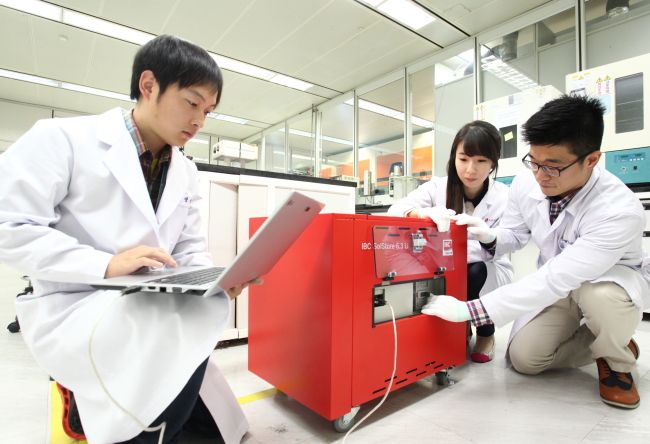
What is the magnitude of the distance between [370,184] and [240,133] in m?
4.12

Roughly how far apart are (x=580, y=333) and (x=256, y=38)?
4159 mm

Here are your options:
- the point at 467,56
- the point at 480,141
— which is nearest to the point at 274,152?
the point at 467,56

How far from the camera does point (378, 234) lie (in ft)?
3.22

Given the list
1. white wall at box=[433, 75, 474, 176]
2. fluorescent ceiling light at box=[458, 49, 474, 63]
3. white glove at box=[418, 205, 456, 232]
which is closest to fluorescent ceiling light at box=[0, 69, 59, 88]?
white wall at box=[433, 75, 474, 176]

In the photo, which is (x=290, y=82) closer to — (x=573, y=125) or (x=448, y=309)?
(x=573, y=125)

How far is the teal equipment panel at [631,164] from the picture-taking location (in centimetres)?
233

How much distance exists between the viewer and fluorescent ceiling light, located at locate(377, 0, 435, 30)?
350cm

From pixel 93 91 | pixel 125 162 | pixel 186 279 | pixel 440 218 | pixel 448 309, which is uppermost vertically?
pixel 93 91

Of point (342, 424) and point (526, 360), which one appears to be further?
point (526, 360)

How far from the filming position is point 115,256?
65 cm

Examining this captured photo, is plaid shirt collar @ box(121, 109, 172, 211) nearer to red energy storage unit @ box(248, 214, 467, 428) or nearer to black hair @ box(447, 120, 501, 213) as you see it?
red energy storage unit @ box(248, 214, 467, 428)

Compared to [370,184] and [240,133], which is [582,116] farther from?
[240,133]

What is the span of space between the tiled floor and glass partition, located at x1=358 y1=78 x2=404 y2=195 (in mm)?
4009

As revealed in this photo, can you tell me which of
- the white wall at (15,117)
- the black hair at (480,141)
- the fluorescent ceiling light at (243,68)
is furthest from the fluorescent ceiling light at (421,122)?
the white wall at (15,117)
